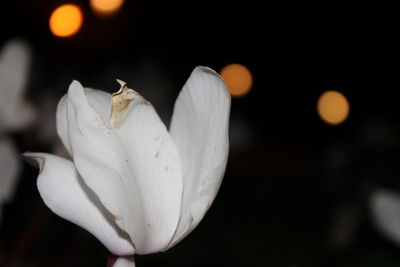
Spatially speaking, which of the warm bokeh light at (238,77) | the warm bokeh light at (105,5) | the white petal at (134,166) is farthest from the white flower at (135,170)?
the warm bokeh light at (238,77)

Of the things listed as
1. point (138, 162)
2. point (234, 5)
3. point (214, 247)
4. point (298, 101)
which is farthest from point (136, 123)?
point (298, 101)

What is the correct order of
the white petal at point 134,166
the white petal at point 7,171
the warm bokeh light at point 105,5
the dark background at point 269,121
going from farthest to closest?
the dark background at point 269,121
the warm bokeh light at point 105,5
the white petal at point 7,171
the white petal at point 134,166

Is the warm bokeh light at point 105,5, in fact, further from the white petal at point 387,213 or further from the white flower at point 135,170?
the white flower at point 135,170

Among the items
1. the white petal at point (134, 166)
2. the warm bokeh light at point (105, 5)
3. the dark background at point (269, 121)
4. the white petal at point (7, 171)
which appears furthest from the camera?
the dark background at point (269, 121)

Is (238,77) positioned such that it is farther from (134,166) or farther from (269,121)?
(134,166)

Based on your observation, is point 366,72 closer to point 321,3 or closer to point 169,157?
point 321,3
